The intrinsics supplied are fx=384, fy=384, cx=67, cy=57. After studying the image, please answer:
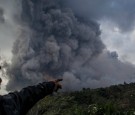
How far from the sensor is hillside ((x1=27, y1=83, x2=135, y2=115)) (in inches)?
1196

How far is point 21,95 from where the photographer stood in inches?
172

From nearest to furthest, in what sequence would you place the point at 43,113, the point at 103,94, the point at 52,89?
1. the point at 52,89
2. the point at 43,113
3. the point at 103,94

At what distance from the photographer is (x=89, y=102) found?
173 feet

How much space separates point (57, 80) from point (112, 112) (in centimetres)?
2286

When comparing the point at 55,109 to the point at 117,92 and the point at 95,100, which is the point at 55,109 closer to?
the point at 95,100

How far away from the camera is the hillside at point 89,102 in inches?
1196

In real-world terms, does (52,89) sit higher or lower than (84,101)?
lower

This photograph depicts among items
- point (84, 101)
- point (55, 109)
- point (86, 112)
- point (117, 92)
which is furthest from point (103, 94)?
point (86, 112)

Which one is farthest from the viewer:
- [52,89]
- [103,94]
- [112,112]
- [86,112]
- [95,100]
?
[103,94]

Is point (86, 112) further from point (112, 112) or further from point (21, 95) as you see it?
point (21, 95)

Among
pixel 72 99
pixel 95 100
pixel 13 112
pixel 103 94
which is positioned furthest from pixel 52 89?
pixel 103 94

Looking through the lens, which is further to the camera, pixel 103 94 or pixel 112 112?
pixel 103 94

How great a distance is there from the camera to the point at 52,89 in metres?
4.56

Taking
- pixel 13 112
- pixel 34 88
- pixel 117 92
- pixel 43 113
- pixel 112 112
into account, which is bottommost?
pixel 13 112
